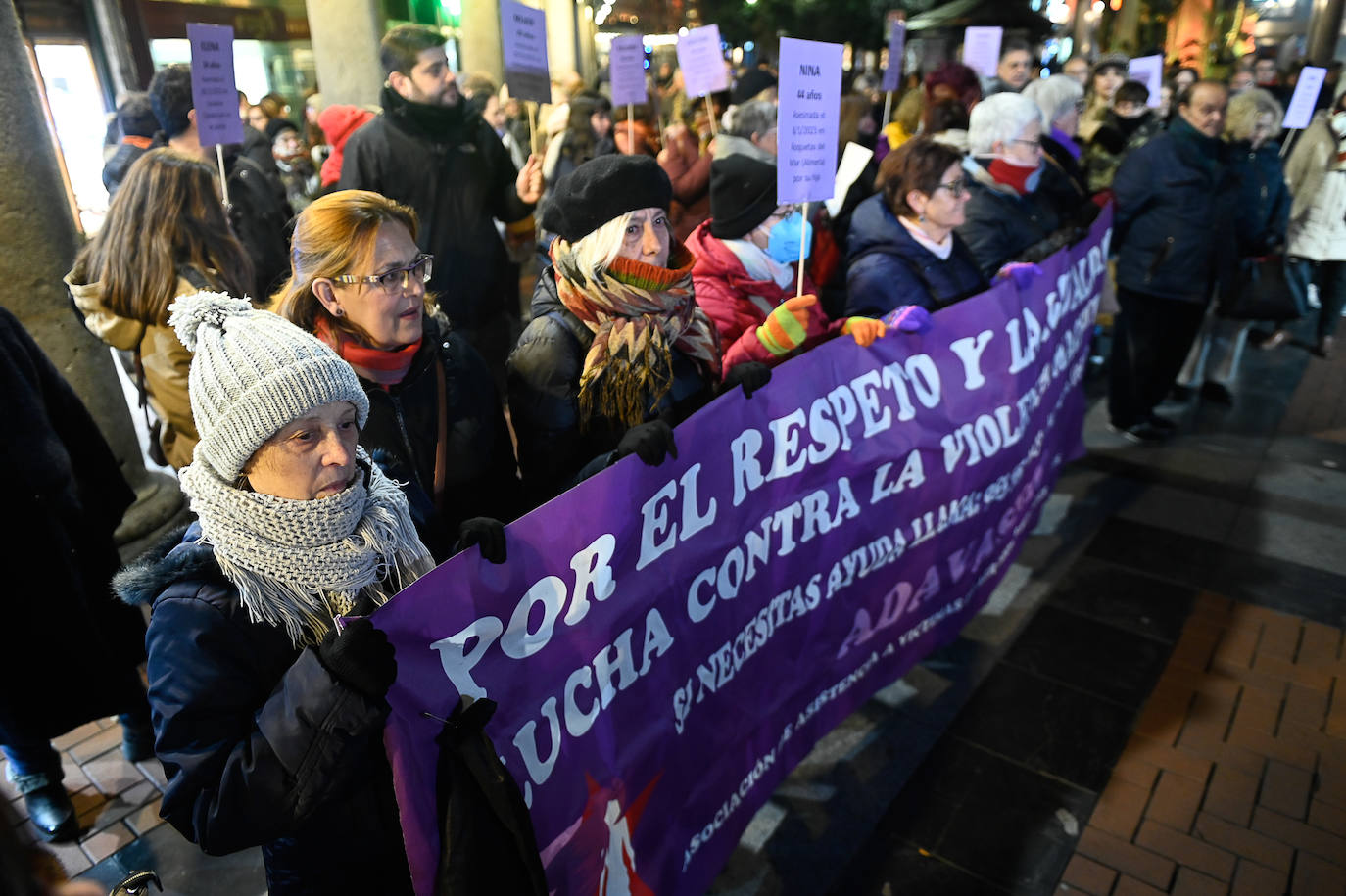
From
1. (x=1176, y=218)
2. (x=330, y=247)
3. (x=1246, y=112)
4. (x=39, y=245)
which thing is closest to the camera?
(x=330, y=247)

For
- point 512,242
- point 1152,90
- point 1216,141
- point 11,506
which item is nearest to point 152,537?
point 11,506

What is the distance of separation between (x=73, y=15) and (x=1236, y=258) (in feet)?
39.7

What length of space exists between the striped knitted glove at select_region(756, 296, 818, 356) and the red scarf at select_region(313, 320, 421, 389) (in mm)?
1104

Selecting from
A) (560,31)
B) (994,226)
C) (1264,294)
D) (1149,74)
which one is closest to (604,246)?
(994,226)

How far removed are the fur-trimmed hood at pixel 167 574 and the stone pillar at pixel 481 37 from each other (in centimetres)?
1328

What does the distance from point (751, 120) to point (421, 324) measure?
2.93 m

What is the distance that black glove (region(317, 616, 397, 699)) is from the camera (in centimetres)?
147

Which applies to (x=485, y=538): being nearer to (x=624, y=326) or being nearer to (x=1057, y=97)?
(x=624, y=326)

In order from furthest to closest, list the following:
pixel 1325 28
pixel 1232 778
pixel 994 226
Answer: pixel 1325 28, pixel 994 226, pixel 1232 778

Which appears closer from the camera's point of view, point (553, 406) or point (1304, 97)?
point (553, 406)

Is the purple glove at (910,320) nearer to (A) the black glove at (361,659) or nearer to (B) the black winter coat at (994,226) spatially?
(B) the black winter coat at (994,226)

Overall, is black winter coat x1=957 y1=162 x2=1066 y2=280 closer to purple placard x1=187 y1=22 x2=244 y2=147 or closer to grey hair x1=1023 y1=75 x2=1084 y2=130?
grey hair x1=1023 y1=75 x2=1084 y2=130

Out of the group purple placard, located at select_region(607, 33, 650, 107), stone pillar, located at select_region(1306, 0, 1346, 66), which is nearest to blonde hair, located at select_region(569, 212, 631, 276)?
purple placard, located at select_region(607, 33, 650, 107)

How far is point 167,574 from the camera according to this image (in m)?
1.54
